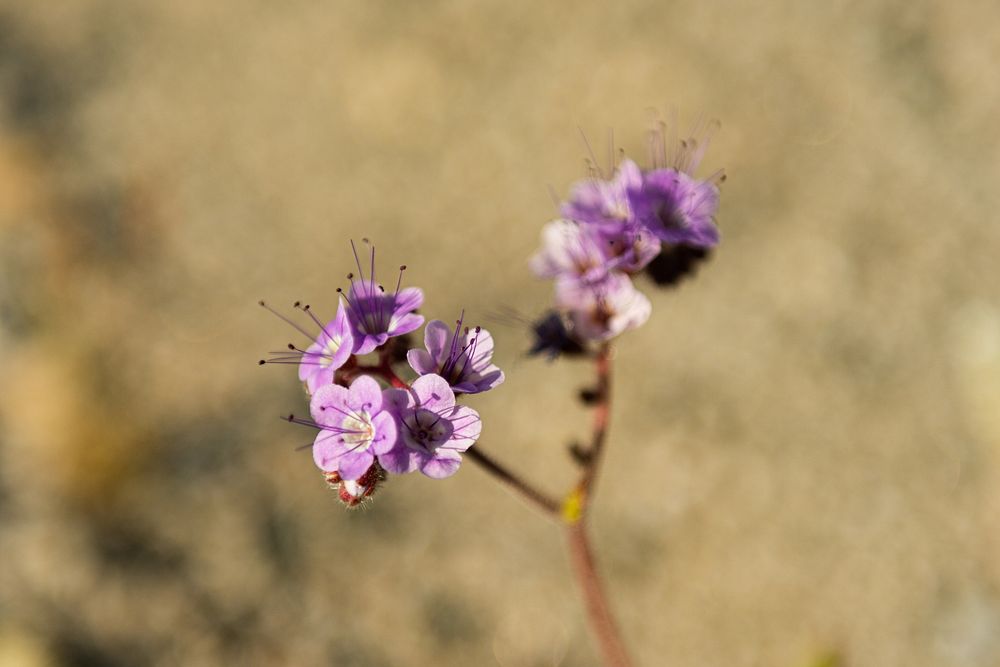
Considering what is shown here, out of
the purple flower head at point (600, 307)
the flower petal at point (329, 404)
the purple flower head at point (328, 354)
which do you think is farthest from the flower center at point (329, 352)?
the purple flower head at point (600, 307)

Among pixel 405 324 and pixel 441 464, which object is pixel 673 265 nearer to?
pixel 405 324

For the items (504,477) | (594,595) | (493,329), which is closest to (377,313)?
(504,477)

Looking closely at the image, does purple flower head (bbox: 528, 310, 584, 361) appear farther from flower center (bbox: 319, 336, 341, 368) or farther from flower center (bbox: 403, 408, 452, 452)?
flower center (bbox: 319, 336, 341, 368)

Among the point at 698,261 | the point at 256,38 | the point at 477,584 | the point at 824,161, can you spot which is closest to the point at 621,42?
the point at 824,161

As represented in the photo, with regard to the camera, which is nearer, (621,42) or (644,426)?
(644,426)

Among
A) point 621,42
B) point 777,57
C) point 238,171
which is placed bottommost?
point 238,171

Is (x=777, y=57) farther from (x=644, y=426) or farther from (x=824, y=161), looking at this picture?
(x=644, y=426)
